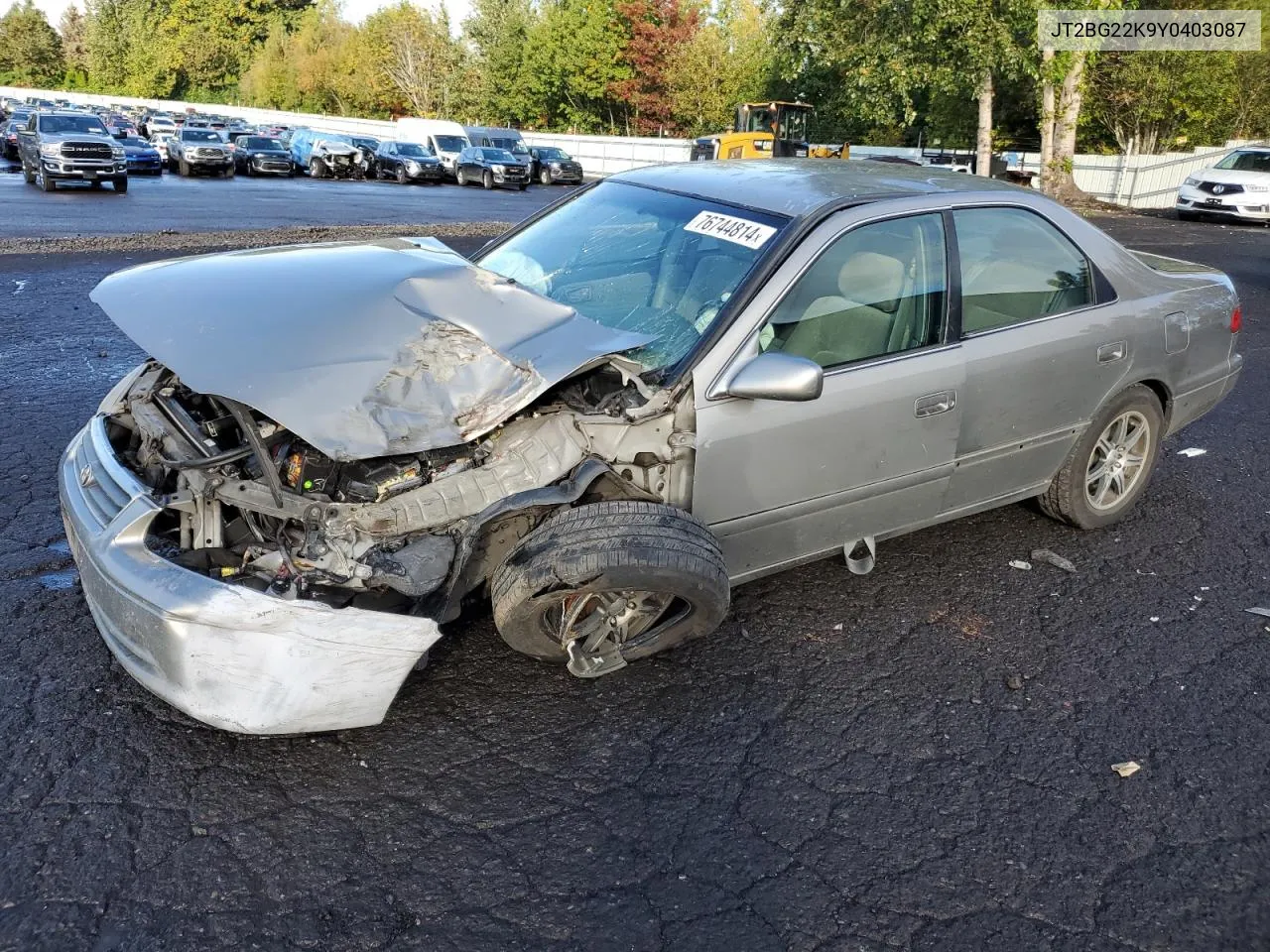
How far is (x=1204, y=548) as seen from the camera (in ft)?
15.1

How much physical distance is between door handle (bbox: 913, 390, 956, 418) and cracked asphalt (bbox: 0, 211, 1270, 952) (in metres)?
0.84

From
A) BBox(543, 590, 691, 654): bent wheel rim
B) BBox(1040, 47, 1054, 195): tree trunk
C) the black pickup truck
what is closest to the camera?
BBox(543, 590, 691, 654): bent wheel rim

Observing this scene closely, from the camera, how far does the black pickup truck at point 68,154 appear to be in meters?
21.1

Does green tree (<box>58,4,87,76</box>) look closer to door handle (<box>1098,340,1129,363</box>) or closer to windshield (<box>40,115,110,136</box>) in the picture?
windshield (<box>40,115,110,136</box>)

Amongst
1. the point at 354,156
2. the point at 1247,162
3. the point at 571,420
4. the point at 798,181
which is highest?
the point at 798,181

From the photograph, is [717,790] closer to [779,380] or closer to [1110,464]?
[779,380]

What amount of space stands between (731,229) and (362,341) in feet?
4.73

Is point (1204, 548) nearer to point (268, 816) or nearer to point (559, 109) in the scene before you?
point (268, 816)

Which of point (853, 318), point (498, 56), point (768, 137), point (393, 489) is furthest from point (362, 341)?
point (498, 56)

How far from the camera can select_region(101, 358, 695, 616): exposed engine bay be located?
9.39ft

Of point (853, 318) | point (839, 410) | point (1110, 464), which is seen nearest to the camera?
point (839, 410)

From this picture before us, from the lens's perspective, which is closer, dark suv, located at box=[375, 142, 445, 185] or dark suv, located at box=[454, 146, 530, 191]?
dark suv, located at box=[454, 146, 530, 191]

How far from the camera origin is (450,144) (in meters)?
34.2

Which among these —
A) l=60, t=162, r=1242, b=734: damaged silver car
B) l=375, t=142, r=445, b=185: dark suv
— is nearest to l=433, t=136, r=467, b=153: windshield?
l=375, t=142, r=445, b=185: dark suv
